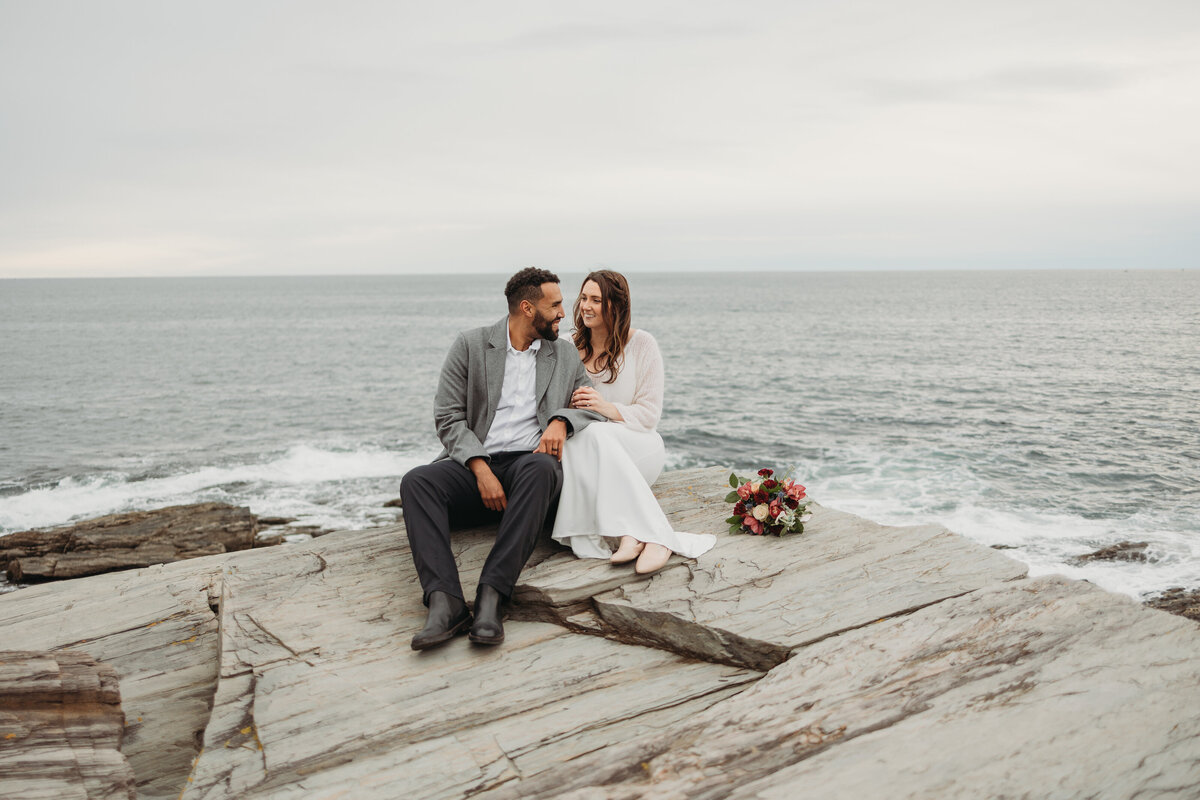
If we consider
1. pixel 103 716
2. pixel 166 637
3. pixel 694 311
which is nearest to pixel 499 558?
pixel 103 716

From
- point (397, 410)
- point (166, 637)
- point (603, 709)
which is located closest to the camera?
point (603, 709)

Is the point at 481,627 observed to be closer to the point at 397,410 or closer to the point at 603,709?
the point at 603,709

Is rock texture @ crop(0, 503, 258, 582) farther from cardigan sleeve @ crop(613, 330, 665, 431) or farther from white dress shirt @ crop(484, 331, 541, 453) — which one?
cardigan sleeve @ crop(613, 330, 665, 431)

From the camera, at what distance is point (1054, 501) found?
50.5 ft

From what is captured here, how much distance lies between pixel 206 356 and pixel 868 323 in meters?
51.7

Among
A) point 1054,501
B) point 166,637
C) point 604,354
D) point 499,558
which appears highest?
point 604,354

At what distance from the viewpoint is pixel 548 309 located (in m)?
5.61

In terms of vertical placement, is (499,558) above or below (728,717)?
above

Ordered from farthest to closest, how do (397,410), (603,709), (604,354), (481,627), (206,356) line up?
(206,356), (397,410), (604,354), (481,627), (603,709)

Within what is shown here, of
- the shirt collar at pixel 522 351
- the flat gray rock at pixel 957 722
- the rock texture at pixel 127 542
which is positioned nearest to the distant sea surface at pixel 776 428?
the rock texture at pixel 127 542

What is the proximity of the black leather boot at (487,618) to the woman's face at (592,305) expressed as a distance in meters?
2.67

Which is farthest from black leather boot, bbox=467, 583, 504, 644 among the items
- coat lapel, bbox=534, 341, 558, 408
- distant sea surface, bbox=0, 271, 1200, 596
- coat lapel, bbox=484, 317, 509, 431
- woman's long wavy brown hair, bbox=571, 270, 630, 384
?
distant sea surface, bbox=0, 271, 1200, 596

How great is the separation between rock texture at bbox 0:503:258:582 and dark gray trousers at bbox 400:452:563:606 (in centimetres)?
839

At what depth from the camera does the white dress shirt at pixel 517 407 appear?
575 cm
